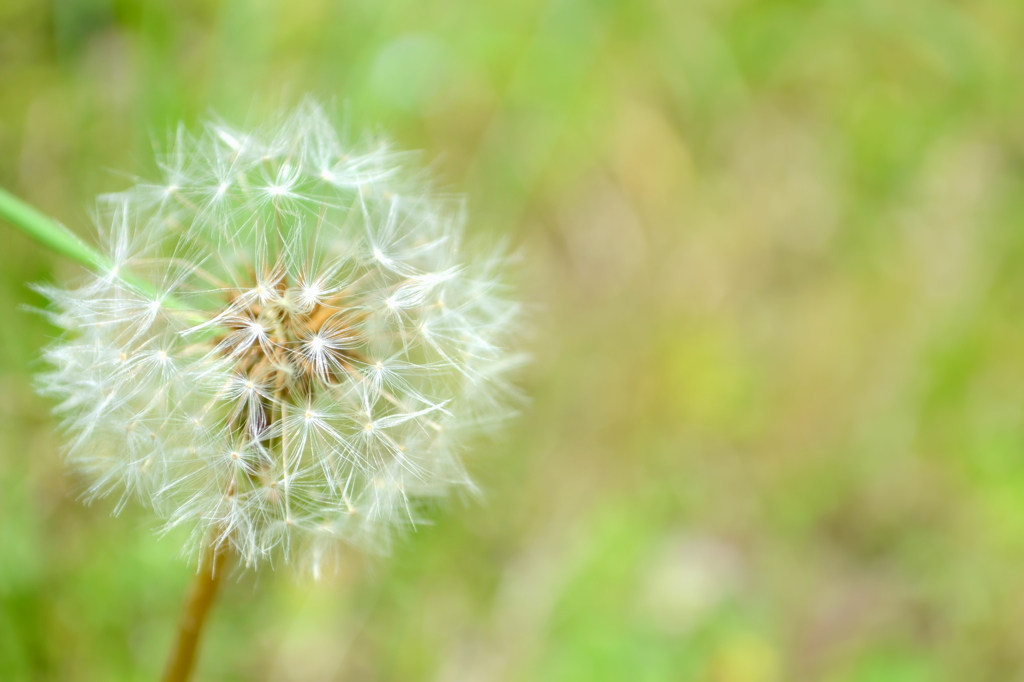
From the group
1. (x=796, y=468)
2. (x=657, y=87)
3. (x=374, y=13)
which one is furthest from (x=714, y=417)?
(x=374, y=13)

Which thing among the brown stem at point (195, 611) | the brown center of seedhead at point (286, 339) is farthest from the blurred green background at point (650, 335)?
the brown center of seedhead at point (286, 339)

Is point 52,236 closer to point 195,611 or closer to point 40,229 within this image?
point 40,229

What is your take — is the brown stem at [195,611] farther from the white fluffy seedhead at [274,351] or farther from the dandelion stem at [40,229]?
the dandelion stem at [40,229]

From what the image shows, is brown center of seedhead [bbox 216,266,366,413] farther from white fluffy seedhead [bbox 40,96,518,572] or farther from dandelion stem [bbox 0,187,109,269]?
dandelion stem [bbox 0,187,109,269]

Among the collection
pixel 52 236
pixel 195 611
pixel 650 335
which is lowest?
pixel 195 611

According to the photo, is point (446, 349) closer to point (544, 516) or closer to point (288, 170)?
point (288, 170)

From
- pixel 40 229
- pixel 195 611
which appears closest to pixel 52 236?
pixel 40 229
